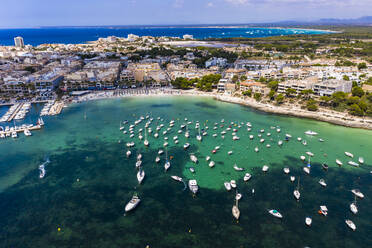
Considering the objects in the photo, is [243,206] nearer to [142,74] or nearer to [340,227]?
[340,227]

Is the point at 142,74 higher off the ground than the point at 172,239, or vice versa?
the point at 142,74

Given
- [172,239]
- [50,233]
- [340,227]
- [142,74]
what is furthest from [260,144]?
[142,74]

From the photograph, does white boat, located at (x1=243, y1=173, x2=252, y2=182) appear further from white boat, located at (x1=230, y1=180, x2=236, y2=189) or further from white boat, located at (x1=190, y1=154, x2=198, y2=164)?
white boat, located at (x1=190, y1=154, x2=198, y2=164)

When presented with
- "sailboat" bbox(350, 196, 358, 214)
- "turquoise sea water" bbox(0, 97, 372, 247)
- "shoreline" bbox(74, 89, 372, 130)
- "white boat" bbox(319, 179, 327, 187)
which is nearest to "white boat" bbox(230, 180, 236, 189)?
"turquoise sea water" bbox(0, 97, 372, 247)

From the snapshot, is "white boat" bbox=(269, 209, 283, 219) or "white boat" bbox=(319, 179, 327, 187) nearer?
"white boat" bbox=(269, 209, 283, 219)

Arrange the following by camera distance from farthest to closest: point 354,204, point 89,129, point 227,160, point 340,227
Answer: point 89,129 < point 227,160 < point 354,204 < point 340,227

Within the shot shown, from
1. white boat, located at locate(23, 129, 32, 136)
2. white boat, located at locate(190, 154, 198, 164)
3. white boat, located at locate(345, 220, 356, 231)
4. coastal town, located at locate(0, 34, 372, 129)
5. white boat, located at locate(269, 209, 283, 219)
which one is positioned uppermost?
coastal town, located at locate(0, 34, 372, 129)

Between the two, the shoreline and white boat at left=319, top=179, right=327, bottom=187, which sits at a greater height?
the shoreline

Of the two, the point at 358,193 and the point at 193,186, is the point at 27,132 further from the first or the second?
the point at 358,193
